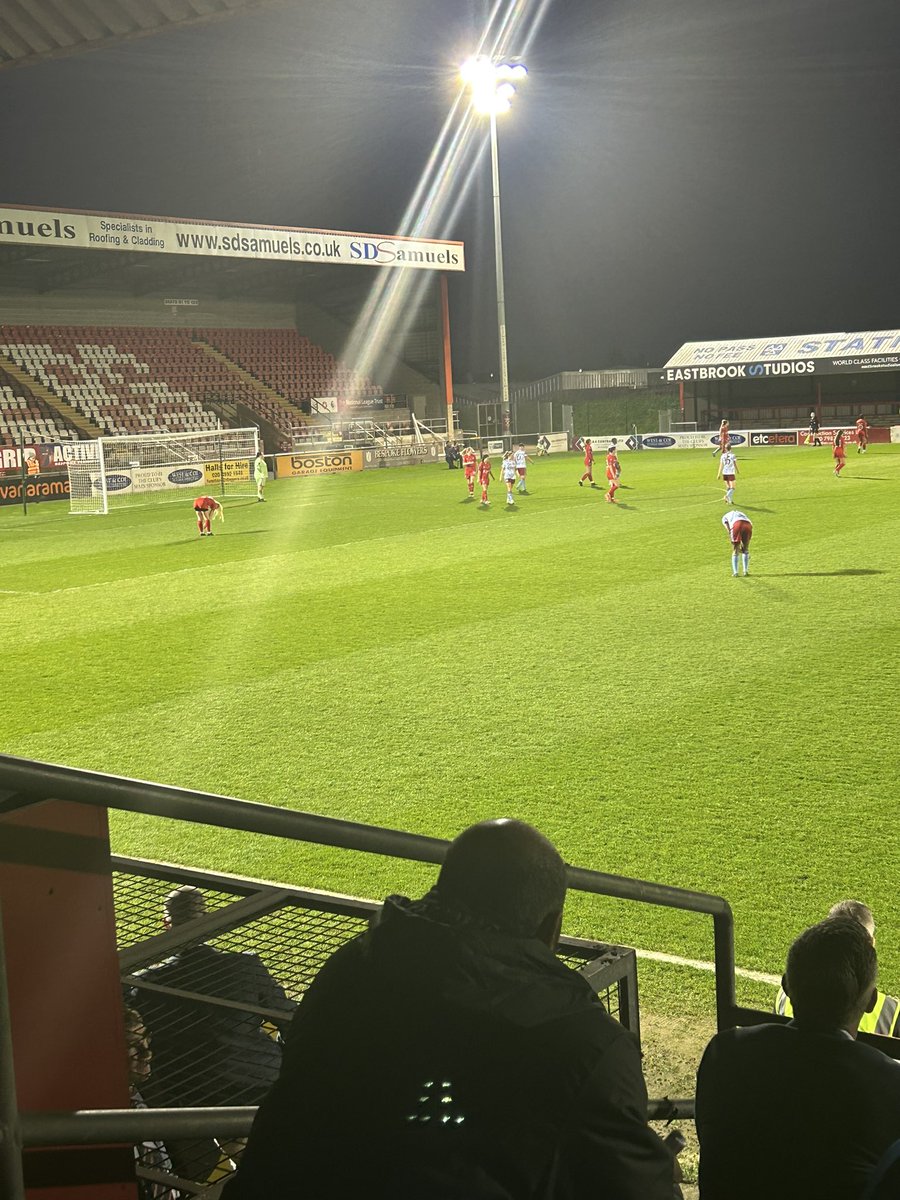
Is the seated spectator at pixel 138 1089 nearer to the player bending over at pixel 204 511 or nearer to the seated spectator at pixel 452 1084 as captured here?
the seated spectator at pixel 452 1084

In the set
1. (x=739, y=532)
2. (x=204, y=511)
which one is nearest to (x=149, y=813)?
(x=739, y=532)

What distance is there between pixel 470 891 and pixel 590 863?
182 inches

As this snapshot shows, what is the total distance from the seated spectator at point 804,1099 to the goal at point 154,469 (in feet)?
106

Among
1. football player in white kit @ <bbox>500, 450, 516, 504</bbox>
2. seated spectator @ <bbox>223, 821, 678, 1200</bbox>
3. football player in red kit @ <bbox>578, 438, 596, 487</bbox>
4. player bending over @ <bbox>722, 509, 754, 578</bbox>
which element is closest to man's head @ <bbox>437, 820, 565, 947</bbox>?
seated spectator @ <bbox>223, 821, 678, 1200</bbox>

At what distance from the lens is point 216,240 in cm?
4597

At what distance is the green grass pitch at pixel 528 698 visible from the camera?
6.79 m

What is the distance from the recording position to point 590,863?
6.54m

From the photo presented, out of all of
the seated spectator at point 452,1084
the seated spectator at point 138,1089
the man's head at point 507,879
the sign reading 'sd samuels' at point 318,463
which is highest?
the sign reading 'sd samuels' at point 318,463

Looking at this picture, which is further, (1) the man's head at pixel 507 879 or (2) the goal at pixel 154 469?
(2) the goal at pixel 154 469

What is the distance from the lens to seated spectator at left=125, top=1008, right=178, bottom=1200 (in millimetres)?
2822

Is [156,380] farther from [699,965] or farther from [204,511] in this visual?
[699,965]

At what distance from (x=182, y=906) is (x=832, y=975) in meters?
2.13

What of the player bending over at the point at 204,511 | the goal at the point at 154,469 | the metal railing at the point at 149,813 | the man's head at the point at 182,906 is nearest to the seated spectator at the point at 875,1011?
the metal railing at the point at 149,813

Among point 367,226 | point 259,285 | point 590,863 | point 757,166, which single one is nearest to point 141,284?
point 259,285
